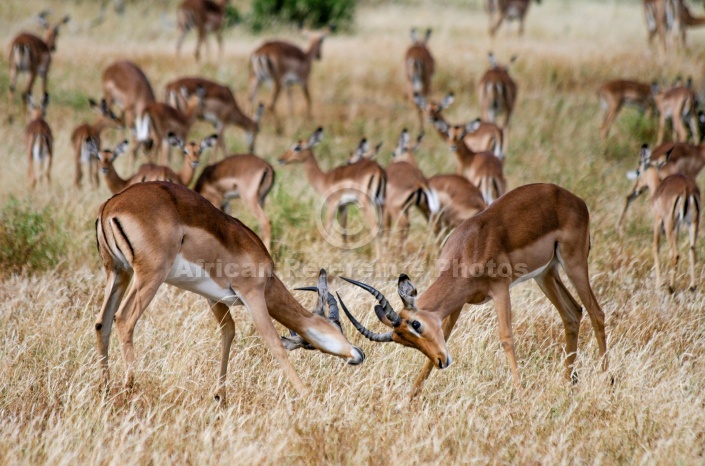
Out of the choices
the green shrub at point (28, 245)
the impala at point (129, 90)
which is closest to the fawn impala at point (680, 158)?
the green shrub at point (28, 245)

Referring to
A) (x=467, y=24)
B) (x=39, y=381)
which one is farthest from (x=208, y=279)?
(x=467, y=24)

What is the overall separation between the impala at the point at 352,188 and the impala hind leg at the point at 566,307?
2.56 m

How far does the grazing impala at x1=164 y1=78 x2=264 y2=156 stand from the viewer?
1073 cm

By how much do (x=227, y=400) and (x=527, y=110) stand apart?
31.3 ft

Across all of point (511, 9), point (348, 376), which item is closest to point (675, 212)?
point (348, 376)

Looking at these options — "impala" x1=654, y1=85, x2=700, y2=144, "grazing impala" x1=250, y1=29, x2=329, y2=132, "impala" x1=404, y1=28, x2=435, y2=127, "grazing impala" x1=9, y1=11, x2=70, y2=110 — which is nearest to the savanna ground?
"impala" x1=654, y1=85, x2=700, y2=144

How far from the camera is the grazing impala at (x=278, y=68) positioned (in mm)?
12734

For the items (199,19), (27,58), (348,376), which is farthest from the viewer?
(199,19)

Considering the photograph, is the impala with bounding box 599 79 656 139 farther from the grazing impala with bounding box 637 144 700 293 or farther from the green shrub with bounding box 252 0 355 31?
the green shrub with bounding box 252 0 355 31

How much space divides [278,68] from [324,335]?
891cm

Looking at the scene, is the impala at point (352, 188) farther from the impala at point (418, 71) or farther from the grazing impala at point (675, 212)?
the impala at point (418, 71)

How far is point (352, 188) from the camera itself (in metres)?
7.76

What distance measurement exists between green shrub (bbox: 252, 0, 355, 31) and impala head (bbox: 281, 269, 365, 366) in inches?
568

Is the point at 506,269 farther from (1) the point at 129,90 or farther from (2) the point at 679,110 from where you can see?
(1) the point at 129,90
